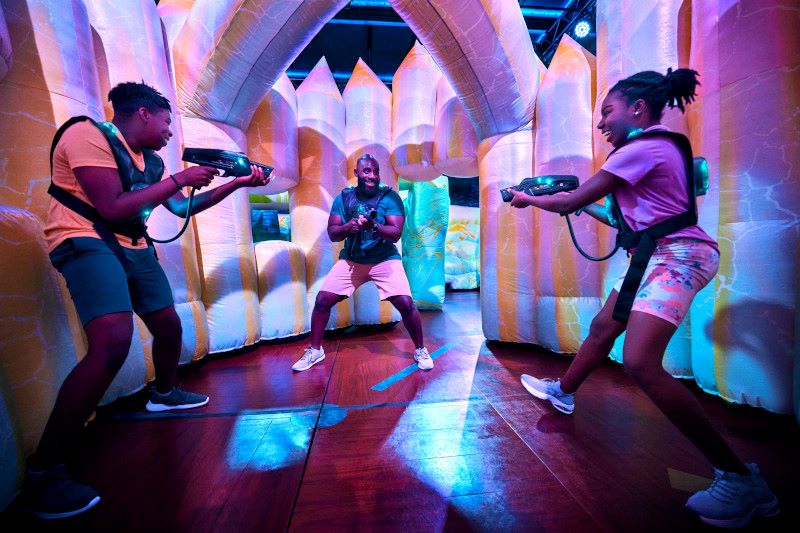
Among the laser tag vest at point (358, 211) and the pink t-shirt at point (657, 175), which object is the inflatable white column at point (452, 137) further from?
the pink t-shirt at point (657, 175)

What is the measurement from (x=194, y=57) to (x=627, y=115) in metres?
2.89

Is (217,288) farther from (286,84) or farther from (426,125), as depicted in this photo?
(426,125)

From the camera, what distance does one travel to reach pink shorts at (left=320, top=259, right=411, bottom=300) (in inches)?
104

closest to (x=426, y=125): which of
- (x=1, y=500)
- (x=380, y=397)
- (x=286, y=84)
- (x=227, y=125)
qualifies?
(x=286, y=84)

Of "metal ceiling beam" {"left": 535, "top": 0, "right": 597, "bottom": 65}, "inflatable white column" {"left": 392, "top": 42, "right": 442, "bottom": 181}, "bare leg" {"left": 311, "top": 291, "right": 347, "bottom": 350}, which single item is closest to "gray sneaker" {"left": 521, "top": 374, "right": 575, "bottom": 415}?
"bare leg" {"left": 311, "top": 291, "right": 347, "bottom": 350}

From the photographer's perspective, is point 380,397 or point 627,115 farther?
point 380,397

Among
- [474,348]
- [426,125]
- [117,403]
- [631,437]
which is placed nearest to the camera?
[631,437]

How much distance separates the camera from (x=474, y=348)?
3.06 meters

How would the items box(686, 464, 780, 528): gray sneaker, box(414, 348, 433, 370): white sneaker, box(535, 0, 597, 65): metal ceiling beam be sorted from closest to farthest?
1. box(686, 464, 780, 528): gray sneaker
2. box(414, 348, 433, 370): white sneaker
3. box(535, 0, 597, 65): metal ceiling beam

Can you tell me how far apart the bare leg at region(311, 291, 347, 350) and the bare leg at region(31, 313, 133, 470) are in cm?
143

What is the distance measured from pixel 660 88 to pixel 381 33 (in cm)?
642

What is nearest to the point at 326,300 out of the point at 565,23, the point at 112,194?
the point at 112,194

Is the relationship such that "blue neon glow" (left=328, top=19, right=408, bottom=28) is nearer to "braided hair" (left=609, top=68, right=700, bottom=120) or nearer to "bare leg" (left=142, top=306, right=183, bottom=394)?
"braided hair" (left=609, top=68, right=700, bottom=120)

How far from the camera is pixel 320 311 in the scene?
106 inches
